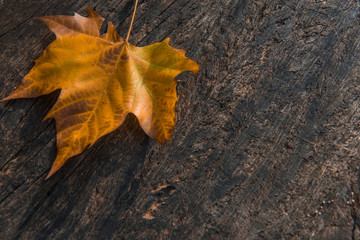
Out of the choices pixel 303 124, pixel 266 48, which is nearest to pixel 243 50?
pixel 266 48

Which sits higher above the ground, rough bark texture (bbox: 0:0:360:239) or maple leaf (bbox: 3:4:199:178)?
maple leaf (bbox: 3:4:199:178)

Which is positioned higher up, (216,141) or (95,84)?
(95,84)

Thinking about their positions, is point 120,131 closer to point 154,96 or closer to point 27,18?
point 154,96

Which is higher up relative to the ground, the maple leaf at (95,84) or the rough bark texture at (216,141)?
the maple leaf at (95,84)
